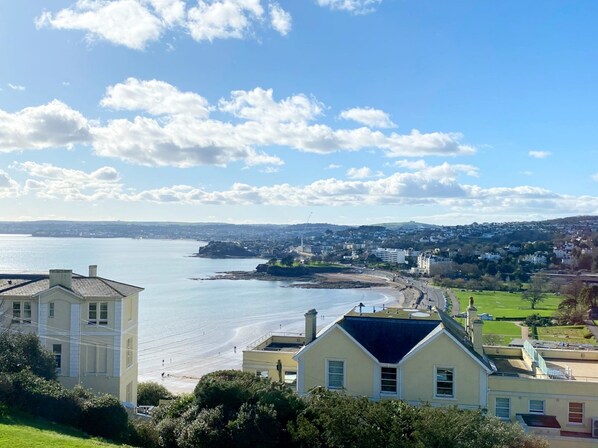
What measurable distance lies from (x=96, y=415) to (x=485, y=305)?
323 ft

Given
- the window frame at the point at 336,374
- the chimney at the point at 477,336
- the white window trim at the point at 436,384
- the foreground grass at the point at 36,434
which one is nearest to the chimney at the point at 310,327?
the window frame at the point at 336,374

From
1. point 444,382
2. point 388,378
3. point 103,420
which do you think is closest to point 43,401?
point 103,420

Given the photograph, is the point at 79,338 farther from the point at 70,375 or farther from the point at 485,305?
the point at 485,305

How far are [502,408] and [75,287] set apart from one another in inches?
674

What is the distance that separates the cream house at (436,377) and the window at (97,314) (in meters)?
8.88

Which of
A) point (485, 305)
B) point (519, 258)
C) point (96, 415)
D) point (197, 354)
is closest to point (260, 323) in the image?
point (197, 354)

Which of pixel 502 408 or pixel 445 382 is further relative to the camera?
pixel 502 408

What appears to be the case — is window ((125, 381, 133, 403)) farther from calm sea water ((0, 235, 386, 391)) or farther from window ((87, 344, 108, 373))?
calm sea water ((0, 235, 386, 391))

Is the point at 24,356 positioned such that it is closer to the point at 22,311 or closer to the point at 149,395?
the point at 22,311

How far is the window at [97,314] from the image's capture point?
Result: 2498cm

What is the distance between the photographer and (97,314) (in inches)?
984

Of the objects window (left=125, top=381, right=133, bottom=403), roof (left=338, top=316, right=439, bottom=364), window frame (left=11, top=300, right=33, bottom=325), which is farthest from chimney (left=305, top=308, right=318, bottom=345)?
window frame (left=11, top=300, right=33, bottom=325)

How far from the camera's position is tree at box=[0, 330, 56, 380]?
63.0 ft

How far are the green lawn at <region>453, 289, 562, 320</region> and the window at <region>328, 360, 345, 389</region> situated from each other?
245 ft
